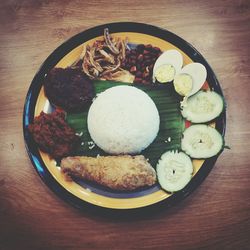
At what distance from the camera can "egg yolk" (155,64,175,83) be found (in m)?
3.12

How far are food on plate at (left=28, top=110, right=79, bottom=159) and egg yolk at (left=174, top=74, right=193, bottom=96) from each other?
1.03 metres

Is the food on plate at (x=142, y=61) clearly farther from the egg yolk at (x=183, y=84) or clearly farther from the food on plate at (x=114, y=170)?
the food on plate at (x=114, y=170)

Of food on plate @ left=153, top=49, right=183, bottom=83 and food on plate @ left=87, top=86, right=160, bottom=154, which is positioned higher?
food on plate @ left=153, top=49, right=183, bottom=83

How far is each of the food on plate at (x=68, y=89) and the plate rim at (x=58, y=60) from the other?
0.43ft

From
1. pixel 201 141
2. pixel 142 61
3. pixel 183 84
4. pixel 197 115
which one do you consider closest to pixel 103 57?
pixel 142 61

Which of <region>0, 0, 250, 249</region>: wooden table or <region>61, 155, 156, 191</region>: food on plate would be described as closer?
<region>61, 155, 156, 191</region>: food on plate

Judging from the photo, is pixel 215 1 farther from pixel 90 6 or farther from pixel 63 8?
pixel 63 8

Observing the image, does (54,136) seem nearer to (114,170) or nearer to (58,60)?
(114,170)

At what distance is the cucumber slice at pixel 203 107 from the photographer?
9.64 ft

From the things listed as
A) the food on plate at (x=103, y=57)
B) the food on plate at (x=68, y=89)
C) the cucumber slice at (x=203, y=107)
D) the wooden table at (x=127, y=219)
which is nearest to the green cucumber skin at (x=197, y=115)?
the cucumber slice at (x=203, y=107)

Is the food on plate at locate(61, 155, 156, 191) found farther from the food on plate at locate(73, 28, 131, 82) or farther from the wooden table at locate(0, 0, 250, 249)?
the food on plate at locate(73, 28, 131, 82)

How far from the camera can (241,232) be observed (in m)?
2.95

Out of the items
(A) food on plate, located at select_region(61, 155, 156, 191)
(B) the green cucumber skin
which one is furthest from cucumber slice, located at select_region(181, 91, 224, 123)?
(A) food on plate, located at select_region(61, 155, 156, 191)

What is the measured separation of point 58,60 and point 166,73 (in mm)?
1042
